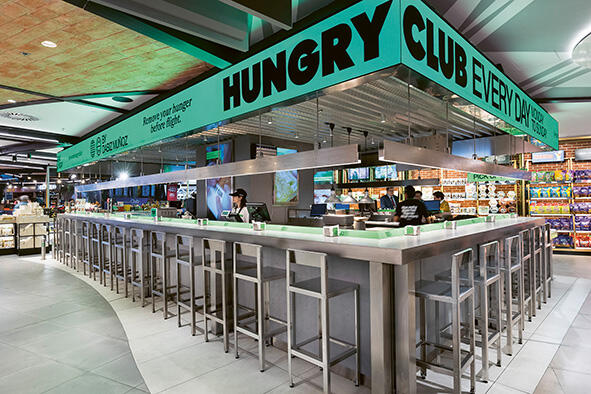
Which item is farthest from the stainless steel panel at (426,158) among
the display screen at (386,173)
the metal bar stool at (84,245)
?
the metal bar stool at (84,245)

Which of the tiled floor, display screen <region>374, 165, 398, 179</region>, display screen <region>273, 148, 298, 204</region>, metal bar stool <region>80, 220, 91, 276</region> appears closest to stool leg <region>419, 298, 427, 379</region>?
the tiled floor

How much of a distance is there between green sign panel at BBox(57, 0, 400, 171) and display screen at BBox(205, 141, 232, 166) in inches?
80.8

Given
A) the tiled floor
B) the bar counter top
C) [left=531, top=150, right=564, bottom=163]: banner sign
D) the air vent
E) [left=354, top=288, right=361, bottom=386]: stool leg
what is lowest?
the tiled floor

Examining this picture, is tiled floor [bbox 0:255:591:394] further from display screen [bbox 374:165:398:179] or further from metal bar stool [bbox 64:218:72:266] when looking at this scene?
display screen [bbox 374:165:398:179]

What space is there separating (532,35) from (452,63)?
1503 mm

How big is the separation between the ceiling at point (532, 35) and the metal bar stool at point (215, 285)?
2.96 metres

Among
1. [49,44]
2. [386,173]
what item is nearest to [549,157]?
[386,173]

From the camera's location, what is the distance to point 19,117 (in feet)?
22.9

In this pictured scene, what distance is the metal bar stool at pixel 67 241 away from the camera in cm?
715

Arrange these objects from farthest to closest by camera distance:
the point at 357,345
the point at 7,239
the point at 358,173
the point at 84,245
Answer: the point at 358,173
the point at 7,239
the point at 84,245
the point at 357,345

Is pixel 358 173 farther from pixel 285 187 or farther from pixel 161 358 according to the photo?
pixel 161 358

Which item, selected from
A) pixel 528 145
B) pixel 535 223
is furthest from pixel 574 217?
pixel 535 223

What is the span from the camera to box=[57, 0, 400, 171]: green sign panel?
2430 millimetres

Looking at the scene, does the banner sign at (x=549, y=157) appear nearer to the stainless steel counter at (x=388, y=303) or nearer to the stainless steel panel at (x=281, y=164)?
the stainless steel panel at (x=281, y=164)
